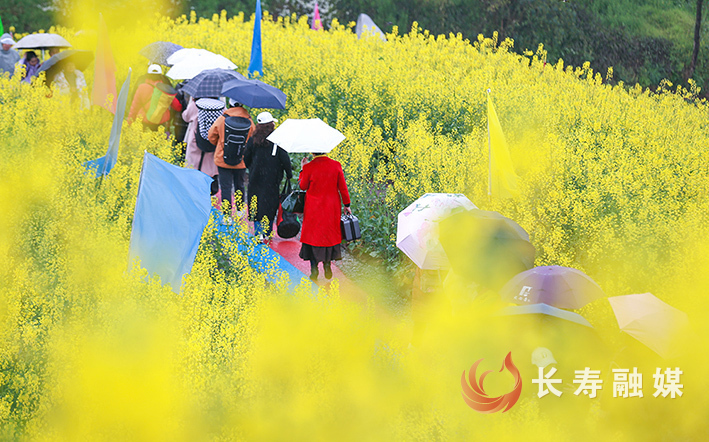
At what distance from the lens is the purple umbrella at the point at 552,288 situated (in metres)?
3.89

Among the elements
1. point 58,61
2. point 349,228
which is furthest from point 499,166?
point 58,61

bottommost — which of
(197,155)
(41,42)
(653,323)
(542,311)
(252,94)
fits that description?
(41,42)

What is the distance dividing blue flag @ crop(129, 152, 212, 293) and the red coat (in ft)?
3.49

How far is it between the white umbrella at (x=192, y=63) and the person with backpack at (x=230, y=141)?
247cm

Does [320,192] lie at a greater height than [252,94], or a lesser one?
lesser

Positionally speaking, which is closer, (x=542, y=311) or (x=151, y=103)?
(x=542, y=311)

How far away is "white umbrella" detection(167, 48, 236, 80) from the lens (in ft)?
32.1

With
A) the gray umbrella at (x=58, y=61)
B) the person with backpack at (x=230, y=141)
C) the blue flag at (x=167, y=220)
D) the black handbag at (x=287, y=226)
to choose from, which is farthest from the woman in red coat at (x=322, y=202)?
the gray umbrella at (x=58, y=61)

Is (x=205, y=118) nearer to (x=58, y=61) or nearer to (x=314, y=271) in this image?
(x=314, y=271)

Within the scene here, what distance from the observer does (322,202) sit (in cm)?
589

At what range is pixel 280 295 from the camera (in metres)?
4.36

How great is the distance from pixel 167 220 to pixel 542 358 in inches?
109

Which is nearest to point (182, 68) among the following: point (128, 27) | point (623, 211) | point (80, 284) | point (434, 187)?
point (434, 187)

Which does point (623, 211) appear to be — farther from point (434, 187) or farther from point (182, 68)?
point (182, 68)
